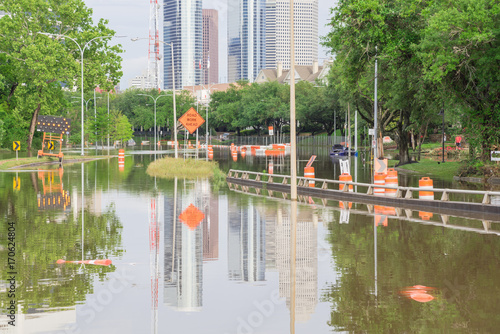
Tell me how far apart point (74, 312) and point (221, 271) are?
11.8ft

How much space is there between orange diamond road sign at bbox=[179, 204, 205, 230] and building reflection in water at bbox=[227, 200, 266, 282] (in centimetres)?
89

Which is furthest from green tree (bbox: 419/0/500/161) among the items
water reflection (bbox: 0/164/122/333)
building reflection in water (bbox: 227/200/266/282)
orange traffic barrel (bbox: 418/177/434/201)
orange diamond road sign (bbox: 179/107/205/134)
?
water reflection (bbox: 0/164/122/333)

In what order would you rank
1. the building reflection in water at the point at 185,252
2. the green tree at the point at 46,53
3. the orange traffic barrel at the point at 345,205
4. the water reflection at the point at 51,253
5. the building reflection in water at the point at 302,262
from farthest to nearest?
the green tree at the point at 46,53 < the orange traffic barrel at the point at 345,205 < the building reflection in water at the point at 185,252 < the building reflection in water at the point at 302,262 < the water reflection at the point at 51,253

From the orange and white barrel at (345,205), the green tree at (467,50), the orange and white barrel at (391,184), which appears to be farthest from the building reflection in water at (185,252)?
the green tree at (467,50)

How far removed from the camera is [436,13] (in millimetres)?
30094

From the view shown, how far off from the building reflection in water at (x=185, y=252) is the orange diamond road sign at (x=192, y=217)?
9 centimetres

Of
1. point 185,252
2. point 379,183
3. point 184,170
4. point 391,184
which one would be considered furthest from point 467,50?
point 185,252

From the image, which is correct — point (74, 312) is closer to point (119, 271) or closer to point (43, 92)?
point (119, 271)

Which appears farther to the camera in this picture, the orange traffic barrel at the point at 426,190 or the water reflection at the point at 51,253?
the orange traffic barrel at the point at 426,190

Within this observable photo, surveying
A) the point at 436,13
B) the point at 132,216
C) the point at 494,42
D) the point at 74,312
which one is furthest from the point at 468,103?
the point at 74,312

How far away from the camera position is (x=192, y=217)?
19891 mm

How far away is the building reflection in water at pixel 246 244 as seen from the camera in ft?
39.5

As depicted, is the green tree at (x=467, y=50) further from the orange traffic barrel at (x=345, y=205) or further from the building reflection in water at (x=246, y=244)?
the building reflection in water at (x=246, y=244)

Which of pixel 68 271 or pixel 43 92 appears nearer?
pixel 68 271
